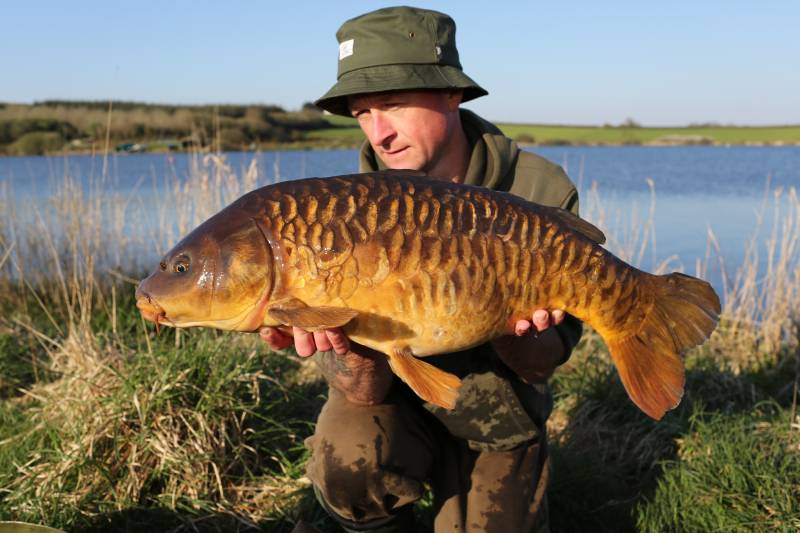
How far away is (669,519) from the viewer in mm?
2139

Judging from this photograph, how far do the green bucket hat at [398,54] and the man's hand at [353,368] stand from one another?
2.13 ft

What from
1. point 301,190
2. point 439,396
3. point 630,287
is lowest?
point 439,396

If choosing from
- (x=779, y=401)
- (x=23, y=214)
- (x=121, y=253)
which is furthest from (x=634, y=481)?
(x=23, y=214)

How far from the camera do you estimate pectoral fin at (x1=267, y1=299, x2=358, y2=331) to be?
1306mm

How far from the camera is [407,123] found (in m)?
1.95

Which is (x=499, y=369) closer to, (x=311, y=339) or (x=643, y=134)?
(x=311, y=339)

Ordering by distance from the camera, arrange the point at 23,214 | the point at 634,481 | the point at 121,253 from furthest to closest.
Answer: the point at 23,214 → the point at 121,253 → the point at 634,481

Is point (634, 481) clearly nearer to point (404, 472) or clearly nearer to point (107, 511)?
point (404, 472)

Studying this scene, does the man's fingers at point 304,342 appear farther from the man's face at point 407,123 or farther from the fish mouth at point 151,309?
the man's face at point 407,123

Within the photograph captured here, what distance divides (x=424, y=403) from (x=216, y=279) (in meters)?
0.86

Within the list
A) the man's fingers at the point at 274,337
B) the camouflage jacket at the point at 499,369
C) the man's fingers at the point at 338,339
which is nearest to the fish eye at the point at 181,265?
the man's fingers at the point at 274,337

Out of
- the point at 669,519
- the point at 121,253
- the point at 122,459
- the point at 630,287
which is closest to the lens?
the point at 630,287

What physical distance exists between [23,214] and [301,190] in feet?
15.5

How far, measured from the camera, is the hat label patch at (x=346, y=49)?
6.49ft
